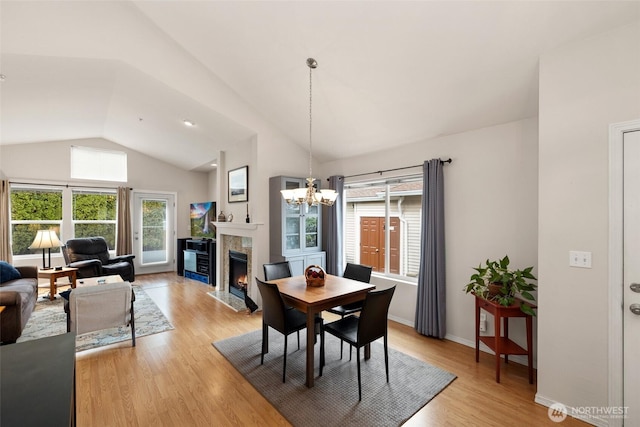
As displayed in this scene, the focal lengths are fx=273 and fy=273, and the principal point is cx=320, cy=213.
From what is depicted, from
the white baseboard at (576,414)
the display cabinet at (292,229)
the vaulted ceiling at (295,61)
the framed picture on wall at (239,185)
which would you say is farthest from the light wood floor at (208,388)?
the vaulted ceiling at (295,61)

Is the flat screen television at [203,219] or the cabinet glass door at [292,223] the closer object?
the cabinet glass door at [292,223]

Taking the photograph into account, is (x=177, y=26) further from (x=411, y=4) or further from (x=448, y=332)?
(x=448, y=332)

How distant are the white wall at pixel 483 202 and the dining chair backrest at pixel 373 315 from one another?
1.33 m

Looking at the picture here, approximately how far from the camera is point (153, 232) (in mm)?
6902

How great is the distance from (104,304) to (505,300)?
153 inches

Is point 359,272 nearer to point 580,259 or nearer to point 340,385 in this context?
point 340,385

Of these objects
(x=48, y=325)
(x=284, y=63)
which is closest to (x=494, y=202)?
(x=284, y=63)

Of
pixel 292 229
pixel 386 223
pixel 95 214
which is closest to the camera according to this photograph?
pixel 386 223

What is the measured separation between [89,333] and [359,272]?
3.38 meters

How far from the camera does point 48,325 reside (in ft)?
11.8

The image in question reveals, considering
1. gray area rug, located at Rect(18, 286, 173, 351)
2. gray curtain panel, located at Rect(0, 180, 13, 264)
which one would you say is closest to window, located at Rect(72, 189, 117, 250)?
gray curtain panel, located at Rect(0, 180, 13, 264)

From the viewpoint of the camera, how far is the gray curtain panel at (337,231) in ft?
14.5

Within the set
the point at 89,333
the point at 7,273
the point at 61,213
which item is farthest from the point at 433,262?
the point at 61,213

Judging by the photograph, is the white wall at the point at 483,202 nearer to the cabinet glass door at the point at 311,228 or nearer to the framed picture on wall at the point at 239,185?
the cabinet glass door at the point at 311,228
